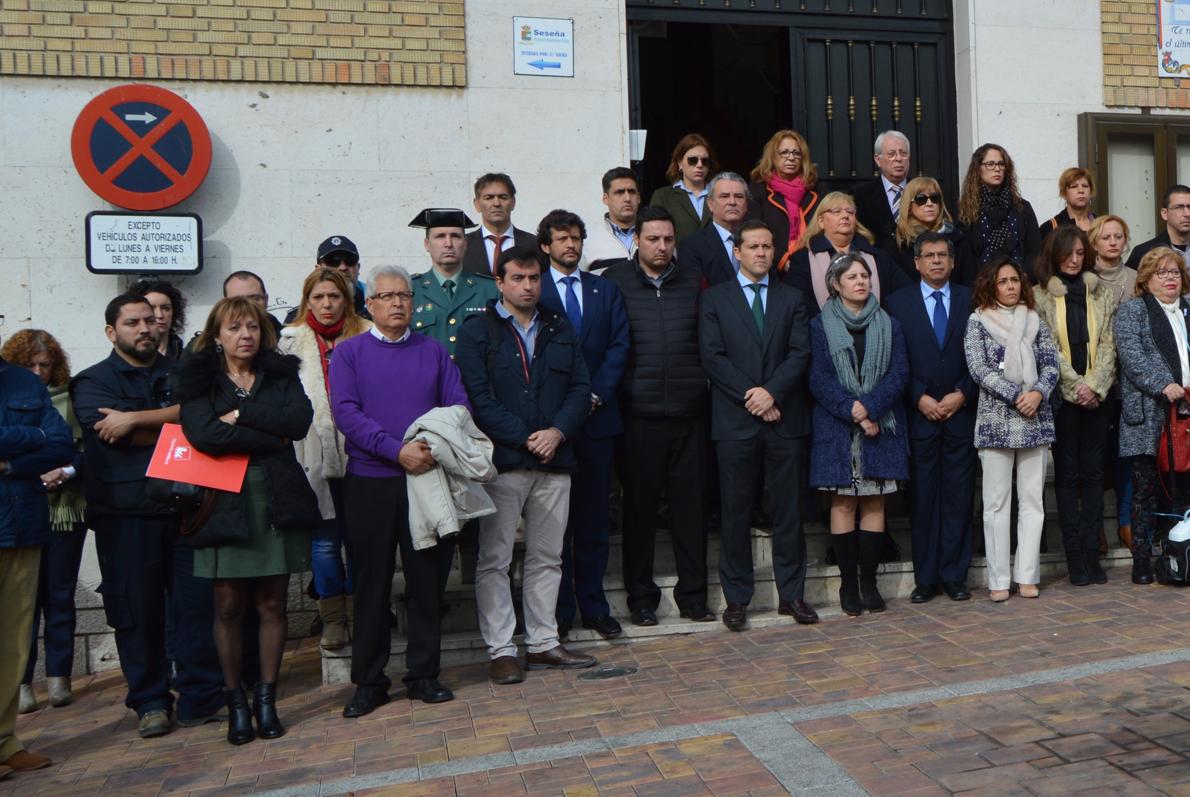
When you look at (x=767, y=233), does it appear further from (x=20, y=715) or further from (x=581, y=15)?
(x=20, y=715)

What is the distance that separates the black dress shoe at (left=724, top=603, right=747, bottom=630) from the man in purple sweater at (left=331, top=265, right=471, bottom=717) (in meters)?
1.78

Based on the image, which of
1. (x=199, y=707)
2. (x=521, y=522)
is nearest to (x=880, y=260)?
(x=521, y=522)

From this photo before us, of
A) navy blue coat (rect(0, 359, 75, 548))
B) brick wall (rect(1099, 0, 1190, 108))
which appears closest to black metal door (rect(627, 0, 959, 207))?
brick wall (rect(1099, 0, 1190, 108))

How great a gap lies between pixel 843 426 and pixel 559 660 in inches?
83.8

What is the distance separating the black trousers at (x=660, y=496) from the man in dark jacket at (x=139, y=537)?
231 centimetres


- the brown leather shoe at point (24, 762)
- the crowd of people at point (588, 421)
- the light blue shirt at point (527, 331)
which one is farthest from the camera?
the light blue shirt at point (527, 331)

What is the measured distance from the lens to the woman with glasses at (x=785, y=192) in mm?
8156

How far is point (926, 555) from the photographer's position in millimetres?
7500

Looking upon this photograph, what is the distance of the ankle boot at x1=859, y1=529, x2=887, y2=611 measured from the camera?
7297mm

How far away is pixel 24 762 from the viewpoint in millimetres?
5516

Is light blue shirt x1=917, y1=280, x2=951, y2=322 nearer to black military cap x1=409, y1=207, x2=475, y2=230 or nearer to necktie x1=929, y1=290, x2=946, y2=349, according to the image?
necktie x1=929, y1=290, x2=946, y2=349

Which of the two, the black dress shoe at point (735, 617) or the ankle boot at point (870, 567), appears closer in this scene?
the black dress shoe at point (735, 617)

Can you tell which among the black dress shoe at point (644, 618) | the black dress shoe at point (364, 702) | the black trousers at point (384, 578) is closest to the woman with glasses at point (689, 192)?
the black dress shoe at point (644, 618)

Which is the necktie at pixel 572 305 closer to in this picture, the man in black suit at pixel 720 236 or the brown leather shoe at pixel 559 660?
the man in black suit at pixel 720 236
